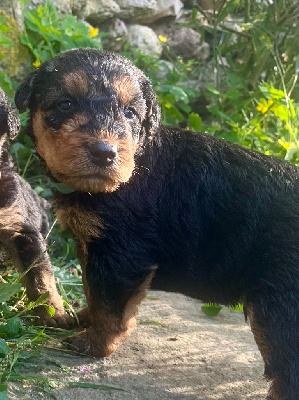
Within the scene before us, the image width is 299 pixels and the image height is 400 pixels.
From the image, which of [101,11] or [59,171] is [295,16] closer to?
[101,11]

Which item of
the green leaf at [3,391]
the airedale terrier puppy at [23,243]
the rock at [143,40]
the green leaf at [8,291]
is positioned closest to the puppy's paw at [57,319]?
the airedale terrier puppy at [23,243]

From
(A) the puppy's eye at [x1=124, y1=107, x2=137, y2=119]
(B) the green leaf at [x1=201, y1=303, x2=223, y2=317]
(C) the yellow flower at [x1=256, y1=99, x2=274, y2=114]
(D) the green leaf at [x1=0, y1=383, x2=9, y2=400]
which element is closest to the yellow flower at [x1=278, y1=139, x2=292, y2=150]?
(C) the yellow flower at [x1=256, y1=99, x2=274, y2=114]

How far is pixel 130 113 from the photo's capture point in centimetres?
402

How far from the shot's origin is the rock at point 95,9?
8.09m

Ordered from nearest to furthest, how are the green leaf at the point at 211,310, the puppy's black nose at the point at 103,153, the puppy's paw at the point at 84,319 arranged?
1. the puppy's black nose at the point at 103,153
2. the puppy's paw at the point at 84,319
3. the green leaf at the point at 211,310

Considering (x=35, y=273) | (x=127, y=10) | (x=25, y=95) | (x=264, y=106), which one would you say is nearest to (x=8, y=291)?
(x=35, y=273)

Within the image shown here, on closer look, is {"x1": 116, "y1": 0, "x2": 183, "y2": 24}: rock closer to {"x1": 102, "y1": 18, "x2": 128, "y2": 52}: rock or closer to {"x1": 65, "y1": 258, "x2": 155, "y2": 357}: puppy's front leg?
{"x1": 102, "y1": 18, "x2": 128, "y2": 52}: rock

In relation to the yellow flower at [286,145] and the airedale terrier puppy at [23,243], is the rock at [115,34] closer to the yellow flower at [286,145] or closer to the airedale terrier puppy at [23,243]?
the yellow flower at [286,145]

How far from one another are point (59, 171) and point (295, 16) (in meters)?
5.83

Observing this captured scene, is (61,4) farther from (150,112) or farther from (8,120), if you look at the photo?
(150,112)

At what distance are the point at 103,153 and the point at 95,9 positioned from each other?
5.40 m

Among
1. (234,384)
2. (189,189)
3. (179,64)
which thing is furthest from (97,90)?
(179,64)

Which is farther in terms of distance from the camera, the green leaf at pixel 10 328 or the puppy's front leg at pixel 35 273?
the puppy's front leg at pixel 35 273

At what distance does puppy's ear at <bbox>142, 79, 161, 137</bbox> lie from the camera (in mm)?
4188
